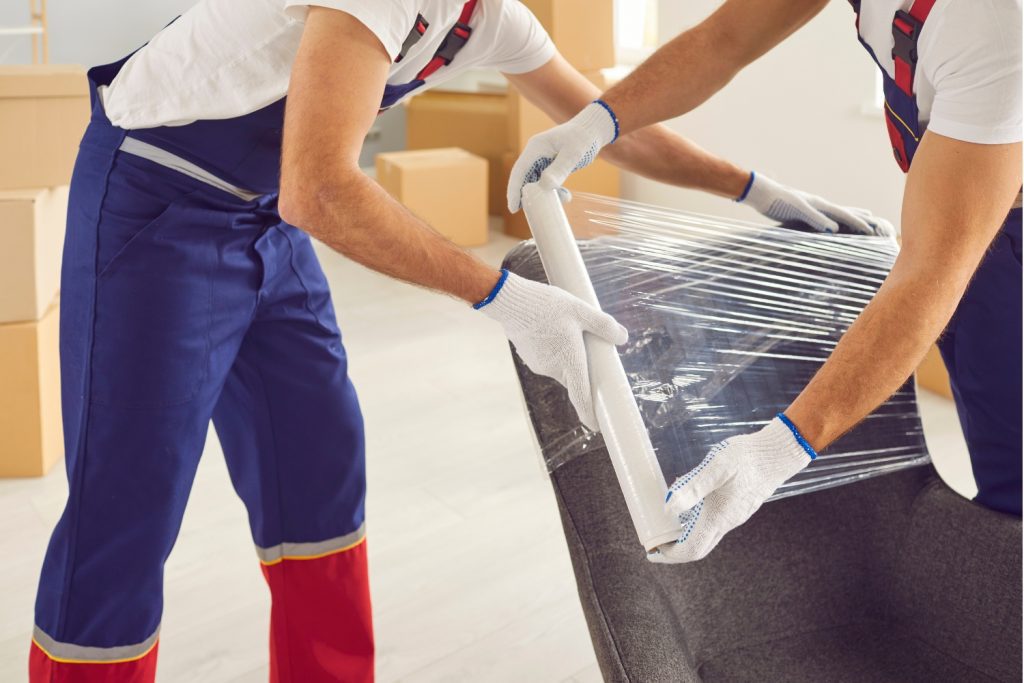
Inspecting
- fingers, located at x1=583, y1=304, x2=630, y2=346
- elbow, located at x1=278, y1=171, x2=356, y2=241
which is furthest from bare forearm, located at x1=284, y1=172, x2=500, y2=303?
fingers, located at x1=583, y1=304, x2=630, y2=346

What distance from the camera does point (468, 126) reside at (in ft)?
15.5

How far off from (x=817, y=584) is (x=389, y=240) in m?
0.74

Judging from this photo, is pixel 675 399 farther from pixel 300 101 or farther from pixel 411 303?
pixel 411 303

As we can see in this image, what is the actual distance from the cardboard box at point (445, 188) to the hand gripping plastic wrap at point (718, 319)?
2.81 m

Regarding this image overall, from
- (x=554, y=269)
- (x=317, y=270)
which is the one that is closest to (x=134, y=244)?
(x=317, y=270)

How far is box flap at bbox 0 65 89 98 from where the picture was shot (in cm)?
221

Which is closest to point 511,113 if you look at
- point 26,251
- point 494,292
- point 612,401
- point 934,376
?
point 934,376

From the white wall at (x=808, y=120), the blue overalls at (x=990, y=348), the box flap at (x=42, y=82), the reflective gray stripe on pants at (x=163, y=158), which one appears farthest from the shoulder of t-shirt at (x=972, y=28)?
the white wall at (x=808, y=120)

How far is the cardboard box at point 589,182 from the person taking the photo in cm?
440

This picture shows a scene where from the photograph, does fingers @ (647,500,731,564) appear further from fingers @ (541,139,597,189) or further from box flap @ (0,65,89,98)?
box flap @ (0,65,89,98)

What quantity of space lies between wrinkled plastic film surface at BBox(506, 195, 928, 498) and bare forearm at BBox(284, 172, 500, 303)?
5.9 inches

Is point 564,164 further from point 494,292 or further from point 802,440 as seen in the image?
point 802,440

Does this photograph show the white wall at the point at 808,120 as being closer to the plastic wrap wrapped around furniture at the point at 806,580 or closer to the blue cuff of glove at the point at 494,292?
the plastic wrap wrapped around furniture at the point at 806,580

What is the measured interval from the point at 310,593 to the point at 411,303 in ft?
7.26
